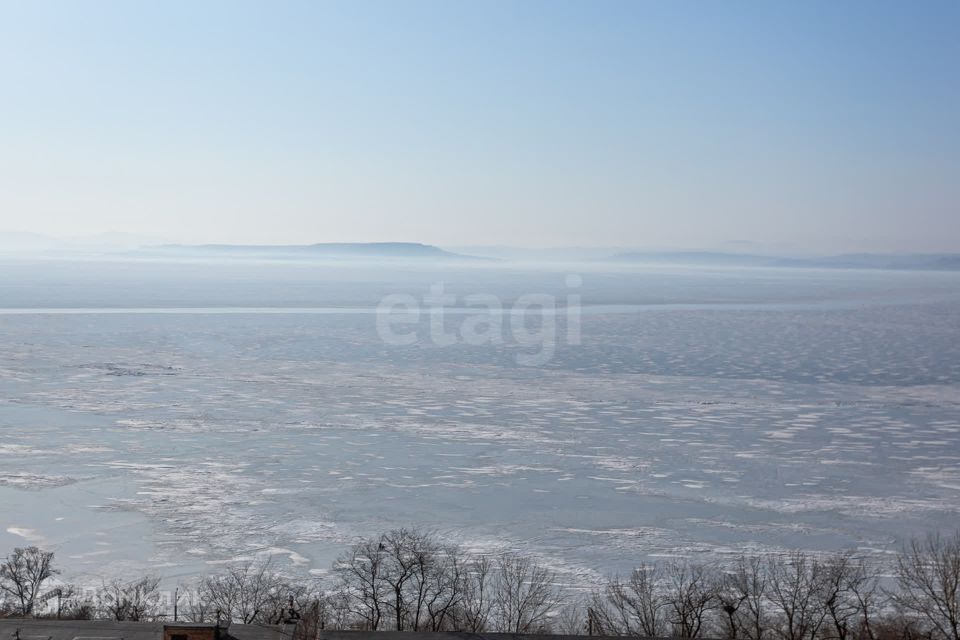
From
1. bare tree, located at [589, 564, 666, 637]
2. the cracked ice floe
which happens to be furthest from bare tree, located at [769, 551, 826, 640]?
the cracked ice floe

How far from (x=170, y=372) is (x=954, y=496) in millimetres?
25604

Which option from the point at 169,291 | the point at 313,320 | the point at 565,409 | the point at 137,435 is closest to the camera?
the point at 137,435

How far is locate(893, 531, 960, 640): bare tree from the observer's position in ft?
46.4

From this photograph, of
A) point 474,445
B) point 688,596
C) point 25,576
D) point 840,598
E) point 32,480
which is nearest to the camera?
point 688,596

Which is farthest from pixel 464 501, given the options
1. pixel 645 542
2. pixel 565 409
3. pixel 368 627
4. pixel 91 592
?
pixel 565 409

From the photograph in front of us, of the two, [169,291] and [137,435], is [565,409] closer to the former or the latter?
[137,435]

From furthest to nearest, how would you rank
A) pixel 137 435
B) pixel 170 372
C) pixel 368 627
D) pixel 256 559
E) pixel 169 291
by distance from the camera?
pixel 169 291 < pixel 170 372 < pixel 137 435 < pixel 256 559 < pixel 368 627

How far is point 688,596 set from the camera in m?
14.6

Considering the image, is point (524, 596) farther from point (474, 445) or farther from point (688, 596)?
point (474, 445)

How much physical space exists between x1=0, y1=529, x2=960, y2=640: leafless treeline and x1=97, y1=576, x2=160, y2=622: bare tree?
26 millimetres

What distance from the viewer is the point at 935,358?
38531 mm

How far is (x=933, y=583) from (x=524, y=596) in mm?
6370

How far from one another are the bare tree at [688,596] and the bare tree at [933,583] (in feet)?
9.17

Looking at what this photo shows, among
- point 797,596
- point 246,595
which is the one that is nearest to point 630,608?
point 797,596
